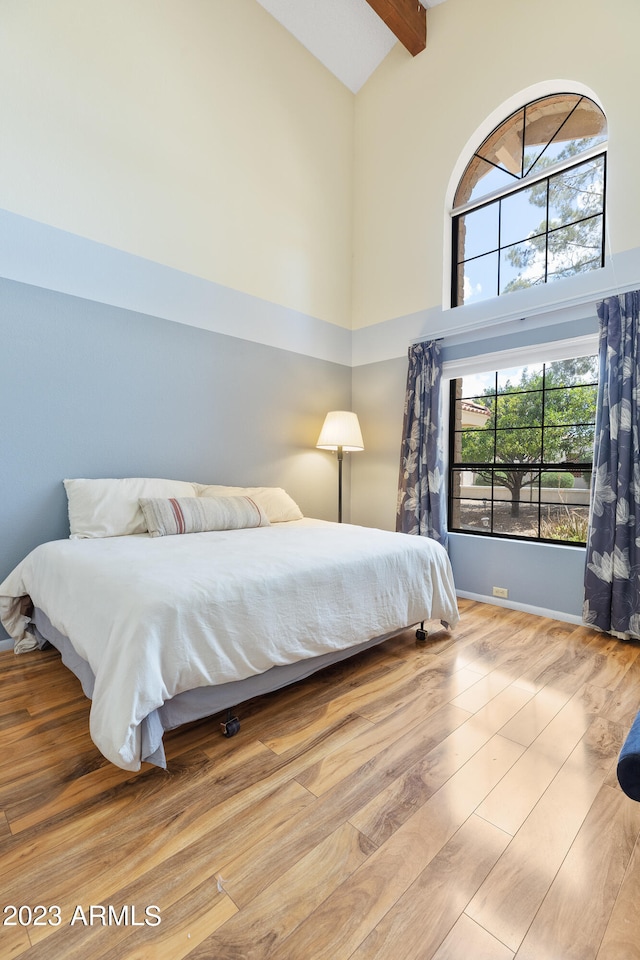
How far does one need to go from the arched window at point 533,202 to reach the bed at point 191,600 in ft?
7.73

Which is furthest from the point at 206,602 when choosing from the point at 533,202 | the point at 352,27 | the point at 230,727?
the point at 352,27

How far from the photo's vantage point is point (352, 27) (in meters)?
3.71

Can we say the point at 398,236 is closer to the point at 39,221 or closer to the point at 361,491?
the point at 361,491

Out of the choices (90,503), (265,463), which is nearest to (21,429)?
(90,503)

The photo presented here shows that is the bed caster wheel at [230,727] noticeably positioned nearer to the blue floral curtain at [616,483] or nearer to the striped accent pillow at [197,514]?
the striped accent pillow at [197,514]

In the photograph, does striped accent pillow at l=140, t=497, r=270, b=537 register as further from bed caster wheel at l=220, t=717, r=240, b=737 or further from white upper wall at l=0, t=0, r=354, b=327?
white upper wall at l=0, t=0, r=354, b=327

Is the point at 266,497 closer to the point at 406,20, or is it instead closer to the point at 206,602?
the point at 206,602

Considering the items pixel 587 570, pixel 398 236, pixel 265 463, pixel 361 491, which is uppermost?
pixel 398 236

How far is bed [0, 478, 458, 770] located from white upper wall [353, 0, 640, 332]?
251cm

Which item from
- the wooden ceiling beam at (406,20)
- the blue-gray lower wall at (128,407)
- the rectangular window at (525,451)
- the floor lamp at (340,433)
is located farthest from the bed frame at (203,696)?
the wooden ceiling beam at (406,20)

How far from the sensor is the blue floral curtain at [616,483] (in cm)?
255

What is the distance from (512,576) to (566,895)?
2332 millimetres

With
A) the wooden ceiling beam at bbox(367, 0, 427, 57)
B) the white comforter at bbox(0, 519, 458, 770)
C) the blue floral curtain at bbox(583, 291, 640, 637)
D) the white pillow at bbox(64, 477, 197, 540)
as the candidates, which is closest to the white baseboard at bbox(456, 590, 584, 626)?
the blue floral curtain at bbox(583, 291, 640, 637)

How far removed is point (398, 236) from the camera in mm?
3920
